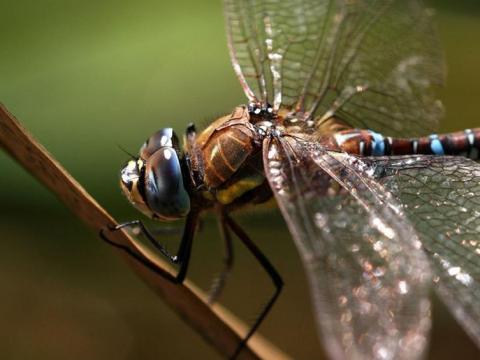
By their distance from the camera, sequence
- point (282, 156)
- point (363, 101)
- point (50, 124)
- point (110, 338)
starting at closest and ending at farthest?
point (282, 156), point (363, 101), point (50, 124), point (110, 338)

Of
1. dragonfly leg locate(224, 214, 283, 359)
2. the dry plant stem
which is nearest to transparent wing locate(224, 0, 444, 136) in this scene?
dragonfly leg locate(224, 214, 283, 359)

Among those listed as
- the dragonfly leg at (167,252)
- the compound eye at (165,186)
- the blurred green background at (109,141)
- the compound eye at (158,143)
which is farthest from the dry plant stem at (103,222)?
the blurred green background at (109,141)

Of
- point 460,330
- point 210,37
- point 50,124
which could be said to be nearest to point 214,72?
point 210,37

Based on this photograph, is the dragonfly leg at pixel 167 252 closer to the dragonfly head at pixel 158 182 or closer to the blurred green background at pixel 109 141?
the dragonfly head at pixel 158 182

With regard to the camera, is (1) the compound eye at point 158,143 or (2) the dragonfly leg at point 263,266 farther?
(2) the dragonfly leg at point 263,266

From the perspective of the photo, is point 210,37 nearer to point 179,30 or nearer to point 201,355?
point 179,30

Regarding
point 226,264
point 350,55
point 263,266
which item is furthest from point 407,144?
point 226,264

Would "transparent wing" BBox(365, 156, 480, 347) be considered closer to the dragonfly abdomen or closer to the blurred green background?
the dragonfly abdomen
